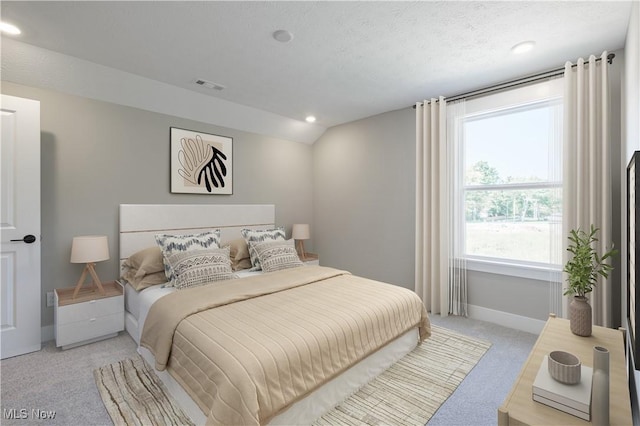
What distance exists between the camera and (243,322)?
1.92 m

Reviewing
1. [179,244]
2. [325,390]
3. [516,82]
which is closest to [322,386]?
[325,390]

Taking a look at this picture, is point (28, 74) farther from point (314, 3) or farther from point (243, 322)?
point (243, 322)

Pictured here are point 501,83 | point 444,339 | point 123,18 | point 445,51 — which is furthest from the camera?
point 501,83

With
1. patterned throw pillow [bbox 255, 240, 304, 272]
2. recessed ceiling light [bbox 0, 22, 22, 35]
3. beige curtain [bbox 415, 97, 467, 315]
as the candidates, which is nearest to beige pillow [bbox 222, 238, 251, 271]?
patterned throw pillow [bbox 255, 240, 304, 272]

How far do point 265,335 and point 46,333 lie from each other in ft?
8.28

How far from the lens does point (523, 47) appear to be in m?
2.46

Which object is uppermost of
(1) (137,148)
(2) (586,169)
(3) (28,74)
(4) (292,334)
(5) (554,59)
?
(5) (554,59)

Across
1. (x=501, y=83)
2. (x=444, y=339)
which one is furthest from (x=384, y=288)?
(x=501, y=83)

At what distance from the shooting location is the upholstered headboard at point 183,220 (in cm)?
323

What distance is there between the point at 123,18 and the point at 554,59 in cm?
353

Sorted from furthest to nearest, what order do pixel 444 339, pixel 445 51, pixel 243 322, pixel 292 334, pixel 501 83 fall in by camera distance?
pixel 501 83 < pixel 444 339 < pixel 445 51 < pixel 243 322 < pixel 292 334

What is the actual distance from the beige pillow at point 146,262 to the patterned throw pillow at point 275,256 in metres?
1.01

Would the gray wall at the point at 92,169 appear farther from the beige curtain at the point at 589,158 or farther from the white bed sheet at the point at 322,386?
the beige curtain at the point at 589,158

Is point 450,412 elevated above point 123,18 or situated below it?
below
